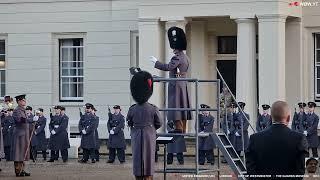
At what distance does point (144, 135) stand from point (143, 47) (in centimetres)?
1397

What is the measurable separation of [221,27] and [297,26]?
2.46 meters

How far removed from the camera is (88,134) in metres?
26.9

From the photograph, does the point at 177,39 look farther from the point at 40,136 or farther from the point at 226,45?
the point at 226,45

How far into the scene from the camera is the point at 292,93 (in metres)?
29.7

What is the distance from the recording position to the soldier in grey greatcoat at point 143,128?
15375 millimetres

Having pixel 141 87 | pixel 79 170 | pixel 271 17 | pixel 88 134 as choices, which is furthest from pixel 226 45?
pixel 141 87

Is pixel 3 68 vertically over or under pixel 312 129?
over

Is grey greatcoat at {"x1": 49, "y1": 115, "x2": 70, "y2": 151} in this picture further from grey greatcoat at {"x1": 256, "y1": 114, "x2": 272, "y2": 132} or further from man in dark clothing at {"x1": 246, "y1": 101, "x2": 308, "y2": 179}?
man in dark clothing at {"x1": 246, "y1": 101, "x2": 308, "y2": 179}

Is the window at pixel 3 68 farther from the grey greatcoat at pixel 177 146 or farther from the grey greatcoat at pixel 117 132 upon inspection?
the grey greatcoat at pixel 177 146

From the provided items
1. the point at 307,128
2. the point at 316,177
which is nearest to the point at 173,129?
the point at 316,177

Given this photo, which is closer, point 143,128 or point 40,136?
point 143,128

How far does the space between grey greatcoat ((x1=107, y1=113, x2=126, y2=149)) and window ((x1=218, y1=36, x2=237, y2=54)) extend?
550 cm

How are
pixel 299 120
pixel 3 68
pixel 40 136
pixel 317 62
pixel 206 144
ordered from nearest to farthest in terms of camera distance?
pixel 206 144
pixel 299 120
pixel 40 136
pixel 317 62
pixel 3 68

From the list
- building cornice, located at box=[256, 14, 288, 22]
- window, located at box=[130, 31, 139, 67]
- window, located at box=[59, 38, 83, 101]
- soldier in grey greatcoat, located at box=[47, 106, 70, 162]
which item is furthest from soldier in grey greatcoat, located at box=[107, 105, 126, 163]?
window, located at box=[59, 38, 83, 101]
